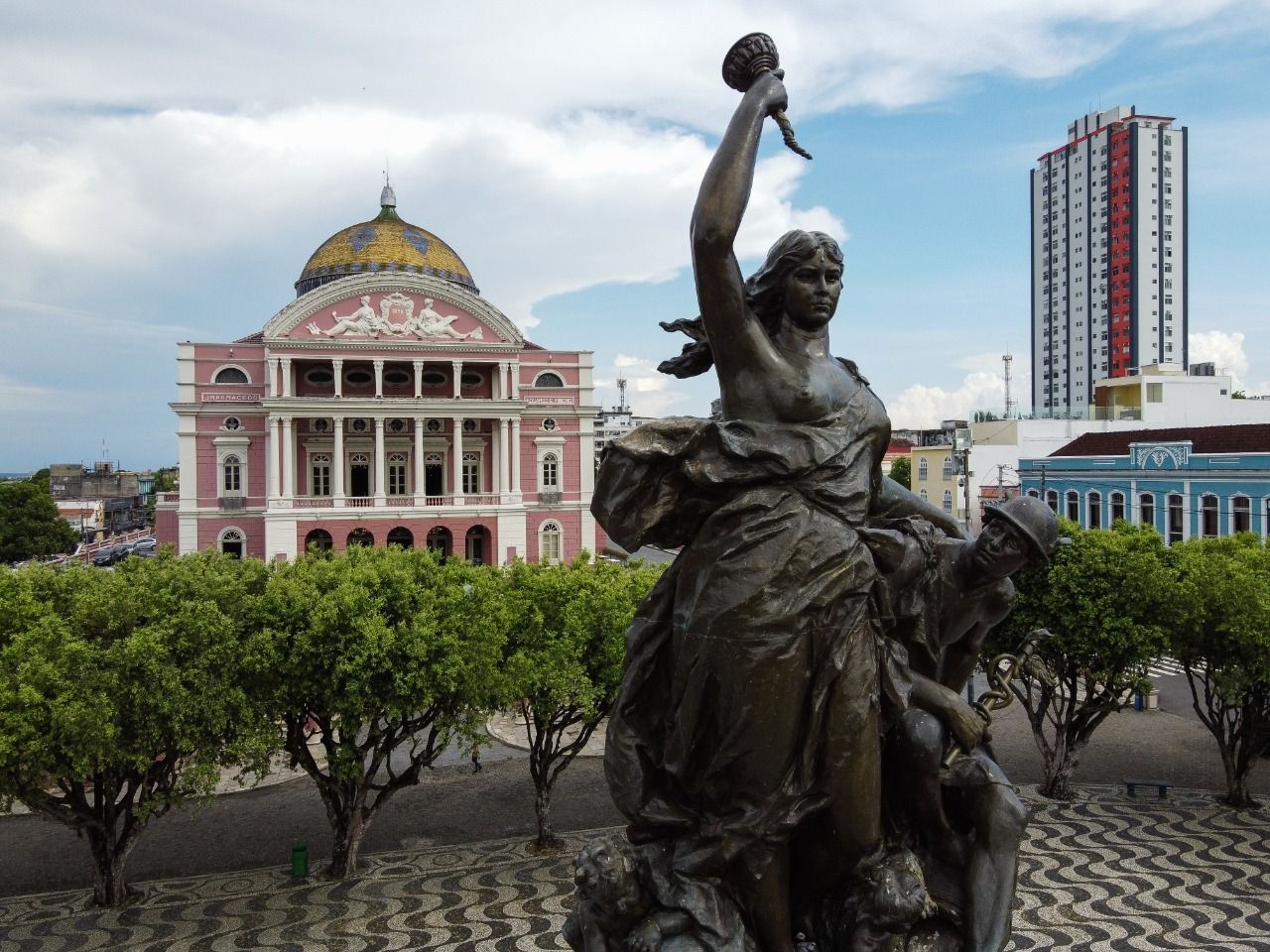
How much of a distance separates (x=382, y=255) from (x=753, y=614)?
51837 mm

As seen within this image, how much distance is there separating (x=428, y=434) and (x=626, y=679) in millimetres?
43568

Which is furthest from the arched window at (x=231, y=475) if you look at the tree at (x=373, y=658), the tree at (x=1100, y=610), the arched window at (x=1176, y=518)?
the arched window at (x=1176, y=518)

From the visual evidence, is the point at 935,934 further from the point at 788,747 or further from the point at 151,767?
the point at 151,767

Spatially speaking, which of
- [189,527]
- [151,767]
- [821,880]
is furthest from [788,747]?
[189,527]

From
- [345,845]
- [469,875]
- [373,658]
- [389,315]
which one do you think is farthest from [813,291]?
[389,315]

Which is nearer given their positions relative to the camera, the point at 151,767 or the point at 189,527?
the point at 151,767

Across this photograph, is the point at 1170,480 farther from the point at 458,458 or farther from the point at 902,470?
the point at 902,470

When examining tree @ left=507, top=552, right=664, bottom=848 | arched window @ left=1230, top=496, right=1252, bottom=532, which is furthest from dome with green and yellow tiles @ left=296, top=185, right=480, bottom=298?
tree @ left=507, top=552, right=664, bottom=848

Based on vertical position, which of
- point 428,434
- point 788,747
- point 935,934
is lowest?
point 935,934

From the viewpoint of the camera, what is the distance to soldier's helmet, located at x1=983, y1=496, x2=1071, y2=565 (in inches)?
181

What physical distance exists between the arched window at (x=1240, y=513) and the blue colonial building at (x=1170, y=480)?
0.08 feet

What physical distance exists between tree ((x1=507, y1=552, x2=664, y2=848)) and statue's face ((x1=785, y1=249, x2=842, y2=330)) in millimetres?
10928

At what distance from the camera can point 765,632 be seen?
4.11 m

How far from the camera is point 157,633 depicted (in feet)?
40.6
